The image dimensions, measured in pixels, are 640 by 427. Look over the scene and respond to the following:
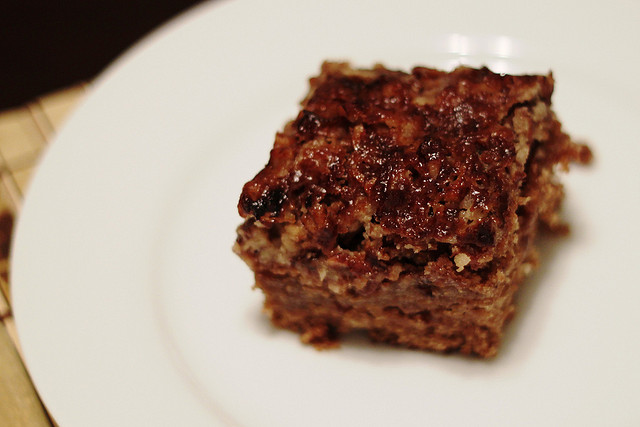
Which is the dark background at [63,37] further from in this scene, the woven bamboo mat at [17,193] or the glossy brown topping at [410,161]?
the glossy brown topping at [410,161]

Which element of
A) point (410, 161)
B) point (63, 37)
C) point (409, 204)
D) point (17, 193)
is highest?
point (63, 37)

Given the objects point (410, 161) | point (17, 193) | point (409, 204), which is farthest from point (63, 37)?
point (409, 204)

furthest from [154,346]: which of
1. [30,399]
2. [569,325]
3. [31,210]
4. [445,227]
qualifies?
[569,325]

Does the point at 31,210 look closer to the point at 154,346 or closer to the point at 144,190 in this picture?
the point at 144,190

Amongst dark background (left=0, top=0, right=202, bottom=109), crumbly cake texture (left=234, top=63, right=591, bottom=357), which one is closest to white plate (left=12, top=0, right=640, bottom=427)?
crumbly cake texture (left=234, top=63, right=591, bottom=357)

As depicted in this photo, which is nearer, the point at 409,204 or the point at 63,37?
the point at 409,204

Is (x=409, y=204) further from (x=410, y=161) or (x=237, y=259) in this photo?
(x=237, y=259)

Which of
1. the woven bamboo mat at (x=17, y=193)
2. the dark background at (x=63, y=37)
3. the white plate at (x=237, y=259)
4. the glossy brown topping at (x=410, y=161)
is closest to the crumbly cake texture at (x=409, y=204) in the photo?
the glossy brown topping at (x=410, y=161)
